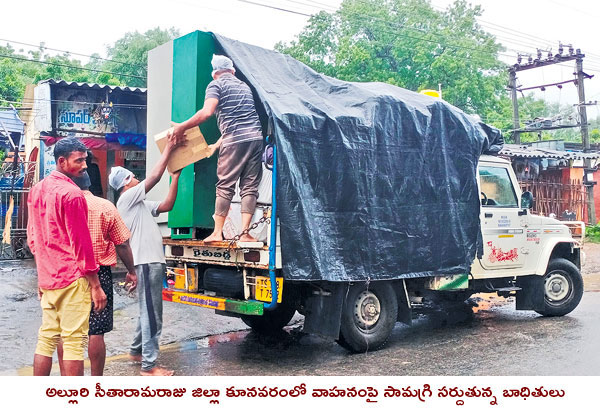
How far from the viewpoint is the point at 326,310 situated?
16.9 ft

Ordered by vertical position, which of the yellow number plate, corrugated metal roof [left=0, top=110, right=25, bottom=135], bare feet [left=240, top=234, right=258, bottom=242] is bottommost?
the yellow number plate

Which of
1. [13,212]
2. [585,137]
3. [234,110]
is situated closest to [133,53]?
[13,212]

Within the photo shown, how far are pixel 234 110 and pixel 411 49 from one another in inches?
680

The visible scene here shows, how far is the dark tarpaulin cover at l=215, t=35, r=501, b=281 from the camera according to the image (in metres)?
4.98

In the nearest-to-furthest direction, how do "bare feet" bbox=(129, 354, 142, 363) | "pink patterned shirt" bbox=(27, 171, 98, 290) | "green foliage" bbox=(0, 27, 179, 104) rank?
1. "pink patterned shirt" bbox=(27, 171, 98, 290)
2. "bare feet" bbox=(129, 354, 142, 363)
3. "green foliage" bbox=(0, 27, 179, 104)

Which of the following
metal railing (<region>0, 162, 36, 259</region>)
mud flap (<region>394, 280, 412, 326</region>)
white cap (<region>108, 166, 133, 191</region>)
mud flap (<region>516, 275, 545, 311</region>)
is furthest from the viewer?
metal railing (<region>0, 162, 36, 259</region>)

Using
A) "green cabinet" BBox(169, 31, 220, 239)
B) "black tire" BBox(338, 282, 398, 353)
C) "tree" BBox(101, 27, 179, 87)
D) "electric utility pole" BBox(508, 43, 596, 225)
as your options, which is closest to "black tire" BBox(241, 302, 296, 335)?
"black tire" BBox(338, 282, 398, 353)

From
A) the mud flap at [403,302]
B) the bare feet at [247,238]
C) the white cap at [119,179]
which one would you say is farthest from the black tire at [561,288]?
the white cap at [119,179]

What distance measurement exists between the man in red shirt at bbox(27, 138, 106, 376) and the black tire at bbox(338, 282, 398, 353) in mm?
2339

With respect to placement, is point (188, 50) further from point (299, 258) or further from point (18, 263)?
point (18, 263)

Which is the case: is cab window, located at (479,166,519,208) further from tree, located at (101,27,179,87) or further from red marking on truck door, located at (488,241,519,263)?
tree, located at (101,27,179,87)

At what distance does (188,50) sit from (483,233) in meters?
3.46
